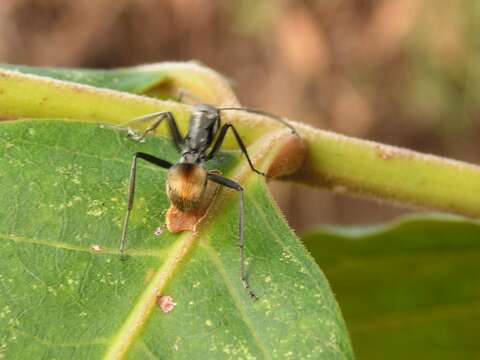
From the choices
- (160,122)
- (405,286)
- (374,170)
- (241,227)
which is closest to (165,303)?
(241,227)

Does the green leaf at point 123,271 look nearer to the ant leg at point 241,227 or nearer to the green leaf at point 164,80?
the ant leg at point 241,227

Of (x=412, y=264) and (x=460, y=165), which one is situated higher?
(x=460, y=165)

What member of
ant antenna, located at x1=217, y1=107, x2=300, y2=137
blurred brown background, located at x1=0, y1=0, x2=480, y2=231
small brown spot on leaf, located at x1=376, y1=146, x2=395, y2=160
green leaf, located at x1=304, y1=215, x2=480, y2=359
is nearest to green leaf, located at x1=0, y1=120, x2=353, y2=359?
ant antenna, located at x1=217, y1=107, x2=300, y2=137

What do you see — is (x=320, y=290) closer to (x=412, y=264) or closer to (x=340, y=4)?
(x=412, y=264)

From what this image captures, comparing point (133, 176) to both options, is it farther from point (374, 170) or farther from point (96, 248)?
point (374, 170)

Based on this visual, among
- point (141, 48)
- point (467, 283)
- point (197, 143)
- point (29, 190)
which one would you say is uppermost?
point (29, 190)

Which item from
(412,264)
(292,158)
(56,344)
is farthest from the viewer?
(412,264)

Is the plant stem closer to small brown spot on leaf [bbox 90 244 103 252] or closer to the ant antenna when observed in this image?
the ant antenna

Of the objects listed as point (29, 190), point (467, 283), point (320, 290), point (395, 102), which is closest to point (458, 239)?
point (467, 283)
